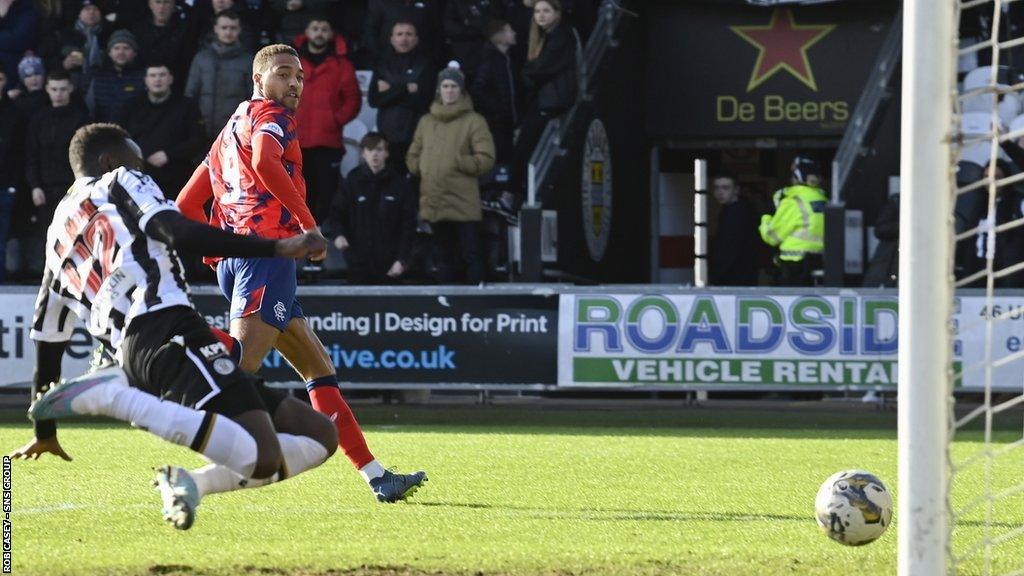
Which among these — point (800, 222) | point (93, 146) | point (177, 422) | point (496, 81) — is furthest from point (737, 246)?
point (177, 422)

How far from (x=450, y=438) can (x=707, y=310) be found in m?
3.30

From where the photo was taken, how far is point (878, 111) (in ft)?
57.2

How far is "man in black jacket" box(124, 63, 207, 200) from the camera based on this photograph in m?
16.0

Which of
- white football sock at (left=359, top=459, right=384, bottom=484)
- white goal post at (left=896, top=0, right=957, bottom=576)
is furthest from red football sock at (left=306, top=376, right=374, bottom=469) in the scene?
white goal post at (left=896, top=0, right=957, bottom=576)

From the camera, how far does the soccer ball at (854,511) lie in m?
6.92

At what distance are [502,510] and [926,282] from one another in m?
3.33

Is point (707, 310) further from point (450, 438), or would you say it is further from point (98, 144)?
point (98, 144)

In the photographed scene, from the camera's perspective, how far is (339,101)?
1653cm

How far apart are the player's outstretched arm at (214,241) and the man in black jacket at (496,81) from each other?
424 inches

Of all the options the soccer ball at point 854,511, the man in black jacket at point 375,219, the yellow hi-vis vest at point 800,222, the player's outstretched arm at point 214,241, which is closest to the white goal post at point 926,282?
the soccer ball at point 854,511

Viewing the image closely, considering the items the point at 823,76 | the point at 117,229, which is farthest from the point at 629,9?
the point at 117,229

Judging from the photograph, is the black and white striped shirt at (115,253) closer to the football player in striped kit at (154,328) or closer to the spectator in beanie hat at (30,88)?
the football player in striped kit at (154,328)

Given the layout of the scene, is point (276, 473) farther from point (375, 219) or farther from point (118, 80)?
point (118, 80)

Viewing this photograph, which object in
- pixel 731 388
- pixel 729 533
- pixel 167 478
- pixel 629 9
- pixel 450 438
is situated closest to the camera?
pixel 167 478
